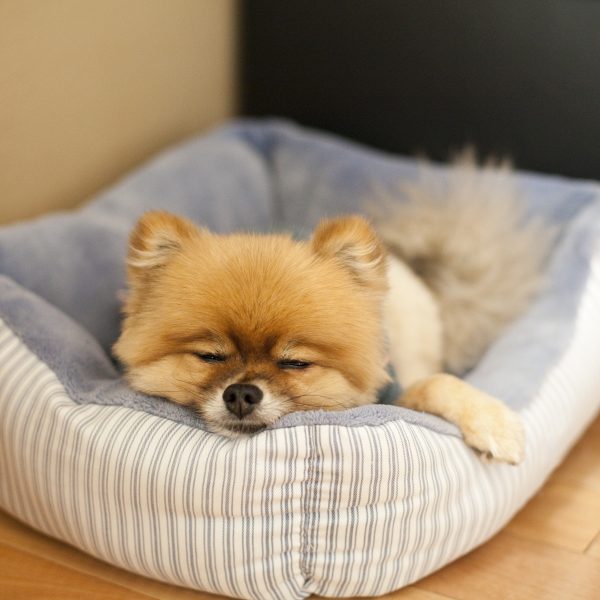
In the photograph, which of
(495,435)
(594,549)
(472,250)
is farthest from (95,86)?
(594,549)

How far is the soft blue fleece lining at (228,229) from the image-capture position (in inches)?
82.3

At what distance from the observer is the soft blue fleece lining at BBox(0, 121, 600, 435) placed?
2090 millimetres

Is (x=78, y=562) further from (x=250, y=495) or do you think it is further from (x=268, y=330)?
(x=268, y=330)

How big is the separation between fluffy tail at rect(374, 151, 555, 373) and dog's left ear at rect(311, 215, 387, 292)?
85cm

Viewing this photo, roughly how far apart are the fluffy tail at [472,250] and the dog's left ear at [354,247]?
33.4 inches

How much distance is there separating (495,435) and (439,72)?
6.45 ft

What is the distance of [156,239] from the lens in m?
1.95

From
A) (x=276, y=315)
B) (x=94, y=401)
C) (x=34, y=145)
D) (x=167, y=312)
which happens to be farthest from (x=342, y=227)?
(x=34, y=145)

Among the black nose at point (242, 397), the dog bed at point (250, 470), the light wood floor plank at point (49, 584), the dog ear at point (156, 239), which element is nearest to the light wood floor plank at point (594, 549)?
the dog bed at point (250, 470)

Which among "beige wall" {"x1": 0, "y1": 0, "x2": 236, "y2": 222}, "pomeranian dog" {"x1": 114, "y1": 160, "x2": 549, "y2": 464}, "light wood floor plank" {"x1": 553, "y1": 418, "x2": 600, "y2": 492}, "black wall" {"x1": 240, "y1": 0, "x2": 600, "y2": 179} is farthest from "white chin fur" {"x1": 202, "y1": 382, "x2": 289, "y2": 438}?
"black wall" {"x1": 240, "y1": 0, "x2": 600, "y2": 179}

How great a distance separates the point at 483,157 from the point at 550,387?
152 cm

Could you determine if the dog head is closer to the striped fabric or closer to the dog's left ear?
the dog's left ear

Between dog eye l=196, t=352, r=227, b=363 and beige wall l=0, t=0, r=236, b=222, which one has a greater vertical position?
beige wall l=0, t=0, r=236, b=222

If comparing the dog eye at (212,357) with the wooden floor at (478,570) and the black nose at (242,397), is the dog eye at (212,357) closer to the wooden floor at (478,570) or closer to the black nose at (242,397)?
the black nose at (242,397)
